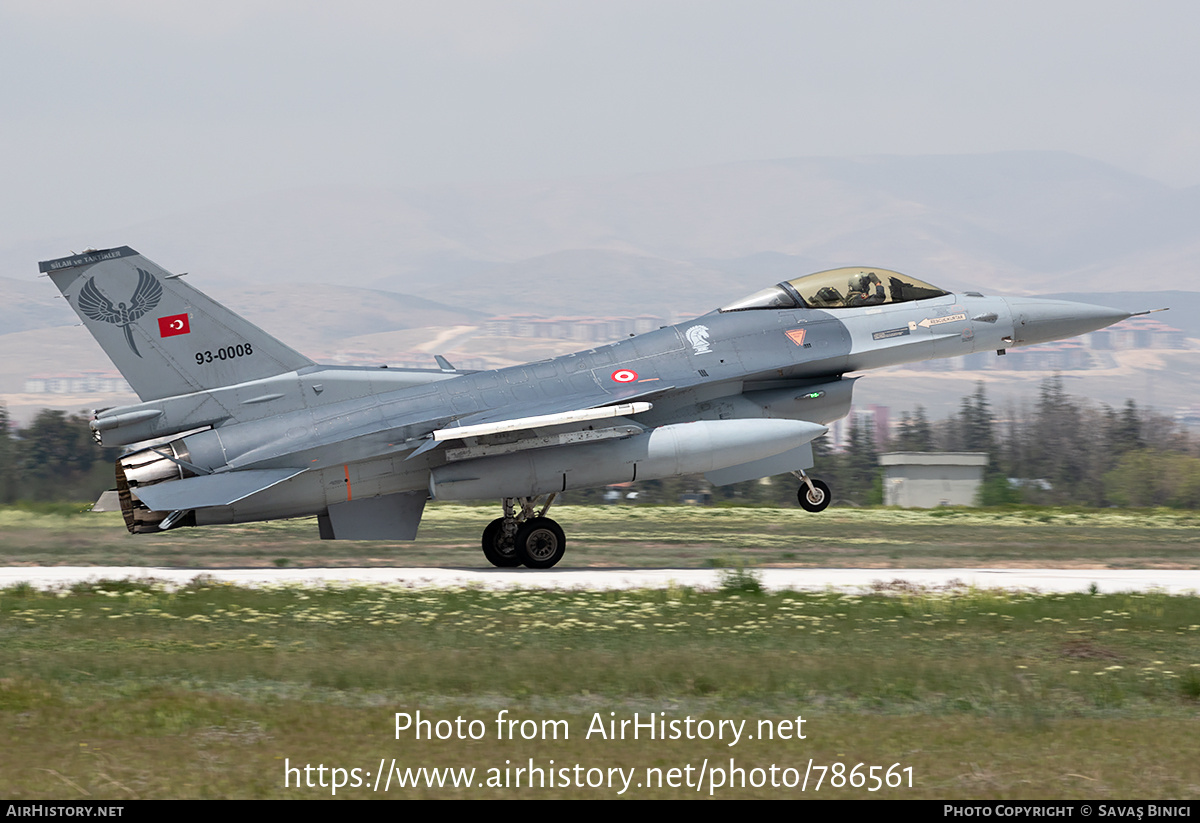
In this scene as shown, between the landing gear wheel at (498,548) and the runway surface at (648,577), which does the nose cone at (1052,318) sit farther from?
the landing gear wheel at (498,548)

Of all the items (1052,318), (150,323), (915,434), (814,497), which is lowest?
(915,434)

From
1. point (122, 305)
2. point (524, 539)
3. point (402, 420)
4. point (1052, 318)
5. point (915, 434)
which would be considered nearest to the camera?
point (122, 305)

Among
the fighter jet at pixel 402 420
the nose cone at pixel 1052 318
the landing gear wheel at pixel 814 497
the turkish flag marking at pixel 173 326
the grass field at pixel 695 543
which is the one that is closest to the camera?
the fighter jet at pixel 402 420

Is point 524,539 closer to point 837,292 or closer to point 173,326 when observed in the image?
point 173,326

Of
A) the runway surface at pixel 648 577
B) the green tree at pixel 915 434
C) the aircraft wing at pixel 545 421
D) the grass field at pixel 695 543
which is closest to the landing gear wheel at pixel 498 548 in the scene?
the runway surface at pixel 648 577

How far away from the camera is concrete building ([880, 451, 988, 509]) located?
2067 inches

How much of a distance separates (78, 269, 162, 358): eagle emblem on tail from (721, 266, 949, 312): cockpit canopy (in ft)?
29.0

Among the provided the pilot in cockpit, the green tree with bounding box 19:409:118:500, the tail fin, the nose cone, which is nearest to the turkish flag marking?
the tail fin

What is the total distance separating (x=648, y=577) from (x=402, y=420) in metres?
4.32

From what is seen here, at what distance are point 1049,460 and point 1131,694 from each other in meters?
89.4

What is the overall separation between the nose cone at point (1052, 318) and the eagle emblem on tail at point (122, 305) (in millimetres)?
13714

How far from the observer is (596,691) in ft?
33.0

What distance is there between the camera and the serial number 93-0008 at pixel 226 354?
18438mm

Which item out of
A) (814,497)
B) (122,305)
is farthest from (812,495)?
(122,305)
